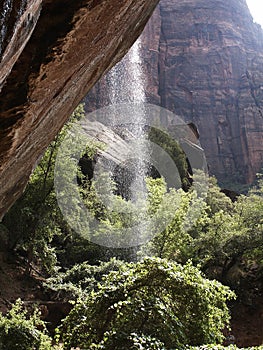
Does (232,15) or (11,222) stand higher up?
(232,15)

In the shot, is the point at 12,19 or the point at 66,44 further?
the point at 66,44

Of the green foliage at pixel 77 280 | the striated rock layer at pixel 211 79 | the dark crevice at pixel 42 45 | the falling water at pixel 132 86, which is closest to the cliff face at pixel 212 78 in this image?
the striated rock layer at pixel 211 79

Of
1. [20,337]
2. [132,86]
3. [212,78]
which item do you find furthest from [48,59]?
[212,78]

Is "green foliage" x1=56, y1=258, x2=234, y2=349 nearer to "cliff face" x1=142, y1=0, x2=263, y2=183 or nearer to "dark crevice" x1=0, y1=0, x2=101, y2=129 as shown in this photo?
"dark crevice" x1=0, y1=0, x2=101, y2=129

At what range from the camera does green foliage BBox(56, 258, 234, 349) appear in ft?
13.9

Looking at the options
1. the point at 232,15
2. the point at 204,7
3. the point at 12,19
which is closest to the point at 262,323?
the point at 12,19

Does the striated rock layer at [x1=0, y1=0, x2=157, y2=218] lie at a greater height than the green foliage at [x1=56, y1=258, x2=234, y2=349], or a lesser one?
greater

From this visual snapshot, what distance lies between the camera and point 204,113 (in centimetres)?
5044

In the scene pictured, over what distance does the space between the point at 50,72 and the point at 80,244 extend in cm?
1354

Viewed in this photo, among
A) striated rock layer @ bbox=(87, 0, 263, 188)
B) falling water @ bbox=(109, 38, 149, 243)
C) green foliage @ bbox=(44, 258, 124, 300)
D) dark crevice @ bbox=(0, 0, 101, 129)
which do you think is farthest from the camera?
striated rock layer @ bbox=(87, 0, 263, 188)

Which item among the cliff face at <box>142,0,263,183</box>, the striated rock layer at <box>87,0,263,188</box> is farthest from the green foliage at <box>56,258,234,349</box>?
the cliff face at <box>142,0,263,183</box>

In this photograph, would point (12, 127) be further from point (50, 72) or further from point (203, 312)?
point (203, 312)

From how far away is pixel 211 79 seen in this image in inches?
2095

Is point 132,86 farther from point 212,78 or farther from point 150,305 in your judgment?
point 150,305
